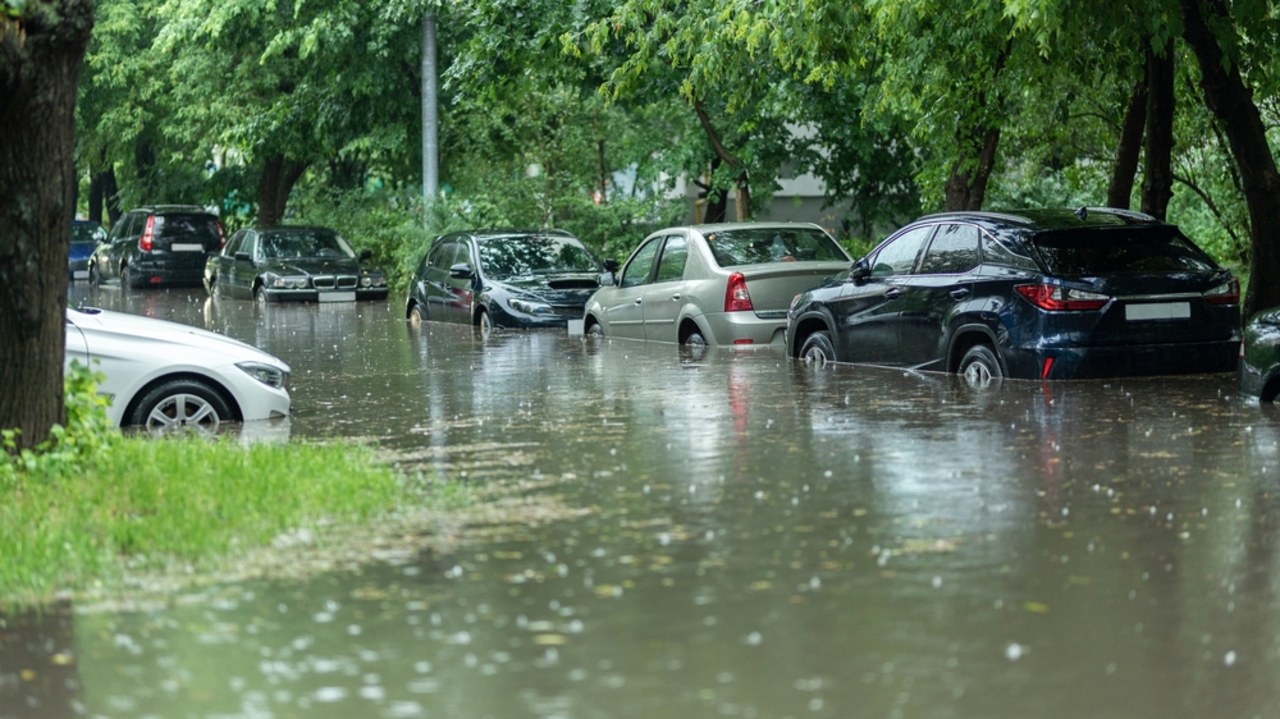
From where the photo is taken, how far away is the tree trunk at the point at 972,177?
81.5 ft

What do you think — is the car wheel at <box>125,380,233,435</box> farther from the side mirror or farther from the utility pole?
the utility pole

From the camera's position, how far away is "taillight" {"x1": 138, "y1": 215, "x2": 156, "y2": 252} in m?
43.4

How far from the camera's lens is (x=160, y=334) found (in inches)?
545

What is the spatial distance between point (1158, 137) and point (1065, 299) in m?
7.06

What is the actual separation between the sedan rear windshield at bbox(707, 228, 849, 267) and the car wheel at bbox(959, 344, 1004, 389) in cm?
457

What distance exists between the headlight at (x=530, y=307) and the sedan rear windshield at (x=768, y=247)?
5202 mm

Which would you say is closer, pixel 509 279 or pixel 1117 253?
pixel 1117 253

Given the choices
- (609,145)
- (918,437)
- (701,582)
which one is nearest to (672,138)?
(609,145)

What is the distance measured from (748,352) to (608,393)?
4.10 meters

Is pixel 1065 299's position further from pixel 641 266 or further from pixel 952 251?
pixel 641 266

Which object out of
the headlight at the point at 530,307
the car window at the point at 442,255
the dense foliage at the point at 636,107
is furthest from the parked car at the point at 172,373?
the car window at the point at 442,255

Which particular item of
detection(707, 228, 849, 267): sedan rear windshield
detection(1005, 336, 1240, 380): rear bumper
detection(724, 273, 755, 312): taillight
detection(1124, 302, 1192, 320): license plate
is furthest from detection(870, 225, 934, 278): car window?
detection(707, 228, 849, 267): sedan rear windshield

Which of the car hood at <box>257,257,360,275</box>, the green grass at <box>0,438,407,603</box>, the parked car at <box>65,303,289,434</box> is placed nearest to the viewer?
the green grass at <box>0,438,407,603</box>

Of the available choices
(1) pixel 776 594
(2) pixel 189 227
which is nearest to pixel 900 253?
(1) pixel 776 594
